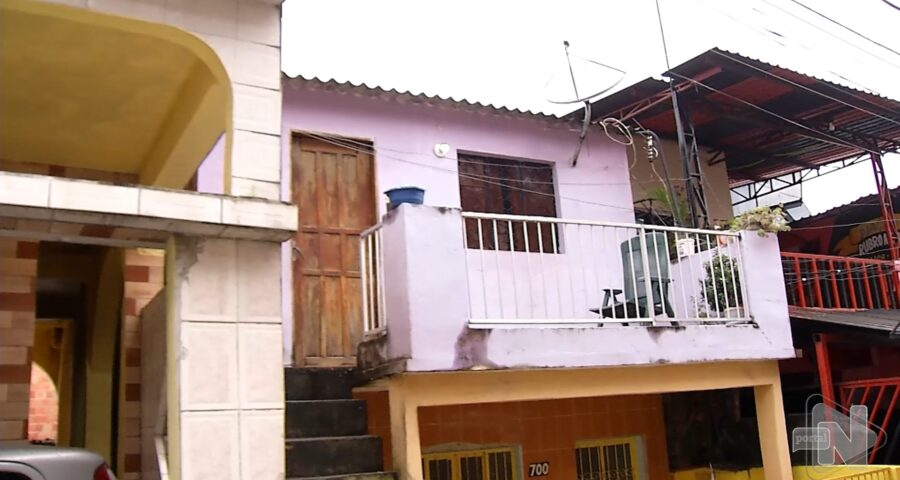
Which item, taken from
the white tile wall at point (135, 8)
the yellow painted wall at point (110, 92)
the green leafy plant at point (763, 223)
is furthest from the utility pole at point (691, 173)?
the white tile wall at point (135, 8)

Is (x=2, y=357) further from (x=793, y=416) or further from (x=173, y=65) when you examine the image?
(x=793, y=416)

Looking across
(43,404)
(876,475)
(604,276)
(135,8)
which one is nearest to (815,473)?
(876,475)

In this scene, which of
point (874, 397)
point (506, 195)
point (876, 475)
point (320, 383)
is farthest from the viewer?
point (874, 397)

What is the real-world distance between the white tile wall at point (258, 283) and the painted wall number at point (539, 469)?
4.29 meters

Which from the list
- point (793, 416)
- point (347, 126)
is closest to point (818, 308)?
point (793, 416)

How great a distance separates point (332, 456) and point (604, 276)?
13.2 ft

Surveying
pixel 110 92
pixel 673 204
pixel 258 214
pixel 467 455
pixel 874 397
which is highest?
pixel 110 92

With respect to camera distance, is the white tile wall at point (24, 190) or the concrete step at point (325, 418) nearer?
the white tile wall at point (24, 190)

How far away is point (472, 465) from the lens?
8.16 m

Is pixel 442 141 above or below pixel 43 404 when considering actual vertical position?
above

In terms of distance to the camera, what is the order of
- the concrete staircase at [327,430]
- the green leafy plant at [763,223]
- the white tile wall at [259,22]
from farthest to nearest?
the green leafy plant at [763,223] → the concrete staircase at [327,430] → the white tile wall at [259,22]

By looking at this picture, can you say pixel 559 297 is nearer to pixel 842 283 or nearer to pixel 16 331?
pixel 16 331

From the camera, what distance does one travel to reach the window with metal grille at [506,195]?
8820 millimetres

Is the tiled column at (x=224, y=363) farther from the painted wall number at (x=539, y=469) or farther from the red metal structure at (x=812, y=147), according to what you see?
the red metal structure at (x=812, y=147)
